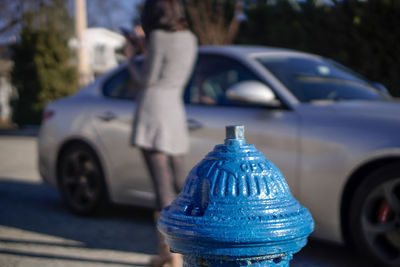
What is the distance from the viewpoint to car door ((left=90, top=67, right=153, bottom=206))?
5.21 meters

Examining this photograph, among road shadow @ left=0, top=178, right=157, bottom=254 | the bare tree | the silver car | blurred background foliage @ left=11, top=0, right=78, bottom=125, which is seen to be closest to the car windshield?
the silver car

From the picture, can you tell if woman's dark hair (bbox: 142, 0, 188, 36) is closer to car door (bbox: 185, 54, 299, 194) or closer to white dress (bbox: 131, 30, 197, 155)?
white dress (bbox: 131, 30, 197, 155)

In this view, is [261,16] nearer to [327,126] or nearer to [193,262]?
[327,126]

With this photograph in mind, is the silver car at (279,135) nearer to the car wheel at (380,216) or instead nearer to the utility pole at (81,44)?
the car wheel at (380,216)

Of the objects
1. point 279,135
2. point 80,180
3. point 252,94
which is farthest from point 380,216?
point 80,180

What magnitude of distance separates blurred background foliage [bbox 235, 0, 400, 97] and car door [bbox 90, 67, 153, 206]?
4.26 meters

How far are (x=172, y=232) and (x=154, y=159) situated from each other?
2.04 metres

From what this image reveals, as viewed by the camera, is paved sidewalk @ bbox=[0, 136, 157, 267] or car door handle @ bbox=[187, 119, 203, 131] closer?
paved sidewalk @ bbox=[0, 136, 157, 267]

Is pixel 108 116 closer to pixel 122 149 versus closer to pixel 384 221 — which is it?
pixel 122 149

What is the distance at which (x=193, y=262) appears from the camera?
6.06 ft

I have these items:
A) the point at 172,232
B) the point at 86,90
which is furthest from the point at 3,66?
the point at 172,232

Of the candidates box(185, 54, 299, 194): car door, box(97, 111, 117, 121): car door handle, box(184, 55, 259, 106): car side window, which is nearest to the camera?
box(185, 54, 299, 194): car door

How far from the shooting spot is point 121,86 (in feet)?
18.9

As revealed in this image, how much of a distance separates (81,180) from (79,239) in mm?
844
